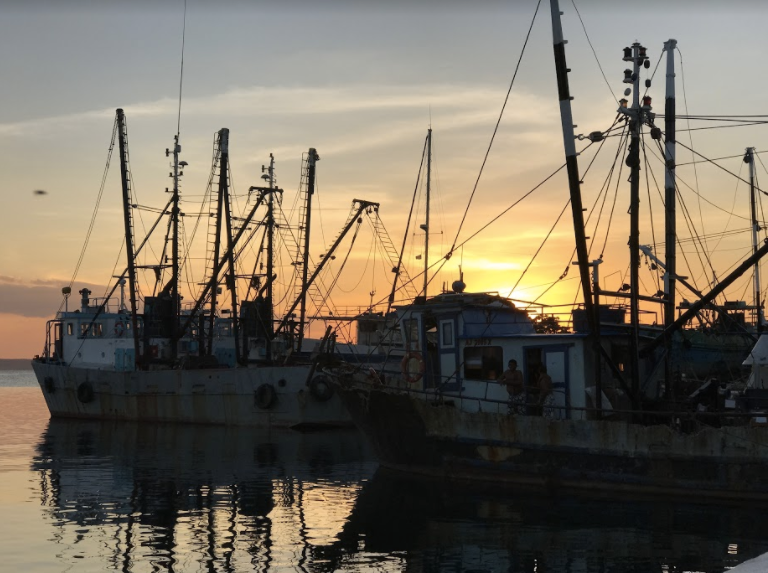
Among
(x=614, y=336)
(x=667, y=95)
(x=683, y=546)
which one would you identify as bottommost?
(x=683, y=546)

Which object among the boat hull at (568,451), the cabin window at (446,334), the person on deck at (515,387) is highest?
the cabin window at (446,334)

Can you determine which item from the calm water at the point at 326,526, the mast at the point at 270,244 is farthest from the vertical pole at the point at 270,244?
the calm water at the point at 326,526

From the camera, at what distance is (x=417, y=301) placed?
27.0 metres

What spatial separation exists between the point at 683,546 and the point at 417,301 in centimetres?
1156

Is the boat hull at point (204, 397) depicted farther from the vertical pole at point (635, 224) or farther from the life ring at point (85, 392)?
the vertical pole at point (635, 224)

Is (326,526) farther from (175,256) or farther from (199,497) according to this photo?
(175,256)

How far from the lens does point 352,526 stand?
19609 mm

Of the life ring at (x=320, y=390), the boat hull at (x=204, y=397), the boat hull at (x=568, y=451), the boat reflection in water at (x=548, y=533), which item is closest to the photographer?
the boat reflection in water at (x=548, y=533)

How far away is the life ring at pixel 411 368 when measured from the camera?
26234mm

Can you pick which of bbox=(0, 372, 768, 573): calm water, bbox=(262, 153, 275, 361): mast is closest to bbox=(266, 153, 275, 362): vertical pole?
bbox=(262, 153, 275, 361): mast

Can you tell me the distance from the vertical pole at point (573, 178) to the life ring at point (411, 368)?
5.39 meters

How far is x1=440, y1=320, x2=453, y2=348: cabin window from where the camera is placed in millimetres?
26141

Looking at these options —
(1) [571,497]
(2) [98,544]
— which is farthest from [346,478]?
(2) [98,544]

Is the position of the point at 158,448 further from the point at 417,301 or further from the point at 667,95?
the point at 667,95
